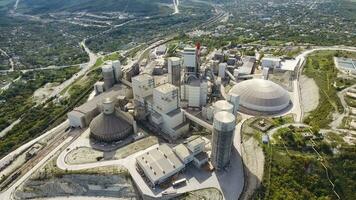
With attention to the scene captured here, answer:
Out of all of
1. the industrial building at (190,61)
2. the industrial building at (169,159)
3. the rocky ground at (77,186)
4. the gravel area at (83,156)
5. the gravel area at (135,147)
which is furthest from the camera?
the industrial building at (190,61)

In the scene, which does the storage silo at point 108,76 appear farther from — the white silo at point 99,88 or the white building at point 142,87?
the white building at point 142,87

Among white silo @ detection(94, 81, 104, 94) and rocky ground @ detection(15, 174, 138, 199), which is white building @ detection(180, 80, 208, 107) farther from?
rocky ground @ detection(15, 174, 138, 199)

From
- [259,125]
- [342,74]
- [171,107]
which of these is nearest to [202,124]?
[171,107]

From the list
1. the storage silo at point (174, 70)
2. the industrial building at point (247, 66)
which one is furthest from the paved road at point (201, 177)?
the industrial building at point (247, 66)

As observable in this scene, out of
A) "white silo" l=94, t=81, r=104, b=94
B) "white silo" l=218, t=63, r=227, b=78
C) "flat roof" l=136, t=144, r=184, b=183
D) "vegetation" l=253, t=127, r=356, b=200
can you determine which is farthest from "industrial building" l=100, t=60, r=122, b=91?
"vegetation" l=253, t=127, r=356, b=200

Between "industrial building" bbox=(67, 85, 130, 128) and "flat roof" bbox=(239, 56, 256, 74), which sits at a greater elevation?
"flat roof" bbox=(239, 56, 256, 74)

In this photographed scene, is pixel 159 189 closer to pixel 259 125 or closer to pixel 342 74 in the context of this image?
pixel 259 125
